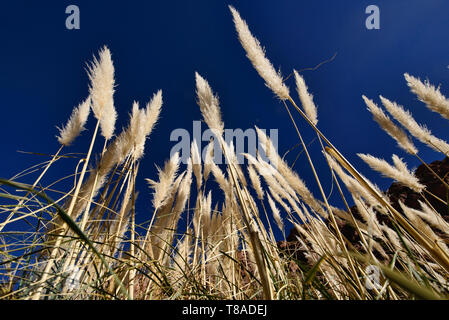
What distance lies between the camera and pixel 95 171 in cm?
156

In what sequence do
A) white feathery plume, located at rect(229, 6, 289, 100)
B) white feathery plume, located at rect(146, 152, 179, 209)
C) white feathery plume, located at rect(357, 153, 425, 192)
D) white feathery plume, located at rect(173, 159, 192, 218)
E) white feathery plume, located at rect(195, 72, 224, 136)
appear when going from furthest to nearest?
white feathery plume, located at rect(173, 159, 192, 218) < white feathery plume, located at rect(146, 152, 179, 209) < white feathery plume, located at rect(357, 153, 425, 192) < white feathery plume, located at rect(229, 6, 289, 100) < white feathery plume, located at rect(195, 72, 224, 136)

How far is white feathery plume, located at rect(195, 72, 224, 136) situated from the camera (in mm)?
1037

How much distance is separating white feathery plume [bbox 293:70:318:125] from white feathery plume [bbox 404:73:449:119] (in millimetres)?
875

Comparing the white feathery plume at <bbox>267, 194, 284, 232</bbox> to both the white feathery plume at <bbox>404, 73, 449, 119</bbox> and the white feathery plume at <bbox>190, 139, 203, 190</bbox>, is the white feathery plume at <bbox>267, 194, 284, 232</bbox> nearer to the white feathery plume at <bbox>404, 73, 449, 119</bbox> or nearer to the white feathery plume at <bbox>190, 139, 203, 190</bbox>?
the white feathery plume at <bbox>190, 139, 203, 190</bbox>

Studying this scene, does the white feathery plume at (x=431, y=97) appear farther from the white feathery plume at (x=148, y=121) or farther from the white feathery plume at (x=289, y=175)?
the white feathery plume at (x=148, y=121)

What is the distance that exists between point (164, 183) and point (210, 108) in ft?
3.79

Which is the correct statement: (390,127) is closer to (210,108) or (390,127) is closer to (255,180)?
(255,180)

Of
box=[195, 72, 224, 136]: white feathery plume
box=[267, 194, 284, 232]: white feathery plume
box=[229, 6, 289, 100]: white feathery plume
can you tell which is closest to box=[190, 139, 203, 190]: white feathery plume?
box=[267, 194, 284, 232]: white feathery plume

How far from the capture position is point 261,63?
1.18 m

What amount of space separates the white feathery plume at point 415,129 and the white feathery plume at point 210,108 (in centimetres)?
172

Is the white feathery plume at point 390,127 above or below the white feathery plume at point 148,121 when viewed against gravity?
below

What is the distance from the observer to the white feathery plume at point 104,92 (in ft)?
5.32

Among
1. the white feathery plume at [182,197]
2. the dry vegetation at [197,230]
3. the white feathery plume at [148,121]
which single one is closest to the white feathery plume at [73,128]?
the dry vegetation at [197,230]
